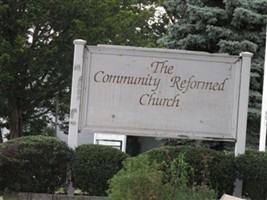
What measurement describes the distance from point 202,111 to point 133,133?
4.01ft

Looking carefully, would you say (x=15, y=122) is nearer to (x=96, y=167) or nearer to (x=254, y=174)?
(x=96, y=167)

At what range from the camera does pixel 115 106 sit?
382 inches

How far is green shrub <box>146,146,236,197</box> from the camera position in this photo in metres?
9.12

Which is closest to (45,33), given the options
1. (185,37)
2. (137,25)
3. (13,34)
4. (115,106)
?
(13,34)

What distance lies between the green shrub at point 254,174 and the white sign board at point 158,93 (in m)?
0.55

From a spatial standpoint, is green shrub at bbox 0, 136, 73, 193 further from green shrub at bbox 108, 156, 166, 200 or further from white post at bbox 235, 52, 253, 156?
white post at bbox 235, 52, 253, 156

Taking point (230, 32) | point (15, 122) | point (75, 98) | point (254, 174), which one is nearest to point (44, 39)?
point (15, 122)

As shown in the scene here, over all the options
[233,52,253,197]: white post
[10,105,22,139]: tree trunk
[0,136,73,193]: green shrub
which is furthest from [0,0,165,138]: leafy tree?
[233,52,253,197]: white post

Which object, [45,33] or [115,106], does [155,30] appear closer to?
[45,33]

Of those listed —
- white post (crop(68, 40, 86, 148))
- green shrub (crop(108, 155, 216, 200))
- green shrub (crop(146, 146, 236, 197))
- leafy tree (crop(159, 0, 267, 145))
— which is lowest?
green shrub (crop(108, 155, 216, 200))

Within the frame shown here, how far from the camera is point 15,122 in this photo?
69.8ft

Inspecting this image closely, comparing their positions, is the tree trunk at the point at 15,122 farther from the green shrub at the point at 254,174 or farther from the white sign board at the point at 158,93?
the green shrub at the point at 254,174

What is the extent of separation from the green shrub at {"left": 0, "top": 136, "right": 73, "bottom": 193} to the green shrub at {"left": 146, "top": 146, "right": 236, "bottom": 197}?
4.74ft

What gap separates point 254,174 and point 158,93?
6.73 ft
